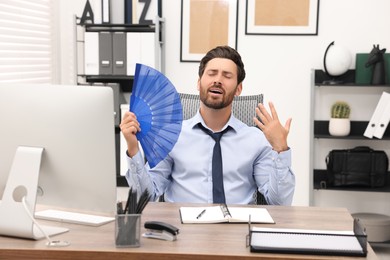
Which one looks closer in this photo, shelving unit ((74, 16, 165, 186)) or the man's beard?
the man's beard

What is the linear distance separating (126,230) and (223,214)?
458 mm

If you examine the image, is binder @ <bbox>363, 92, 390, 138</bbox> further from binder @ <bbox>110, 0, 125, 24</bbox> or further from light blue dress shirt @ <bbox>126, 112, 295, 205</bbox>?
binder @ <bbox>110, 0, 125, 24</bbox>

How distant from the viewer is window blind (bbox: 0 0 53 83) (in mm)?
3766

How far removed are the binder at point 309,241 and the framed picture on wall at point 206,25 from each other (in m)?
2.77

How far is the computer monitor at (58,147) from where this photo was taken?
1666 millimetres

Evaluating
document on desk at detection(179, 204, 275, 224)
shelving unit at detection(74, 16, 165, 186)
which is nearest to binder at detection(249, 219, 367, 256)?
document on desk at detection(179, 204, 275, 224)

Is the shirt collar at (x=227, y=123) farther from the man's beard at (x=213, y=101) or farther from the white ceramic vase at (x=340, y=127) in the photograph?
the white ceramic vase at (x=340, y=127)

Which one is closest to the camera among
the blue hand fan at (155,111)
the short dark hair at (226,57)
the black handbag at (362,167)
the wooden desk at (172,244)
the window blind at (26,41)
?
the wooden desk at (172,244)

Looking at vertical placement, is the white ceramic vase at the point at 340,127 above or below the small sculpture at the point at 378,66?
below

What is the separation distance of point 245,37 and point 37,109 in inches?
113

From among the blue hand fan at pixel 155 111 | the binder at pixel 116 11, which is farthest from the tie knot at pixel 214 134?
the binder at pixel 116 11

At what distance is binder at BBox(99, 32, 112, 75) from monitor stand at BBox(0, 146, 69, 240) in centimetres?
249

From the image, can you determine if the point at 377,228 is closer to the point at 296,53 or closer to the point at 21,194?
the point at 296,53

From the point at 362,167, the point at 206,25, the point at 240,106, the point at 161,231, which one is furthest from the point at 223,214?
the point at 206,25
